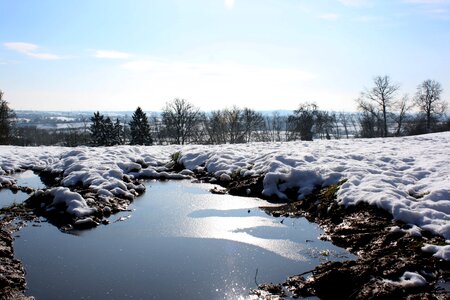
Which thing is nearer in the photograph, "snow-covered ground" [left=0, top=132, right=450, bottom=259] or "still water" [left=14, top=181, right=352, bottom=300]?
"still water" [left=14, top=181, right=352, bottom=300]

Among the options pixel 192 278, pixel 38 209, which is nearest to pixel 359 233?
pixel 192 278

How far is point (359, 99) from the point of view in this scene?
2319 inches

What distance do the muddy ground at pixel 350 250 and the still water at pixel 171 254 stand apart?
1.06 ft

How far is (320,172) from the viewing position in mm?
12992

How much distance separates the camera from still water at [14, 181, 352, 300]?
20.9 feet

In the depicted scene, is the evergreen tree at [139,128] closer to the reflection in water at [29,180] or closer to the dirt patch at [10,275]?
the reflection in water at [29,180]

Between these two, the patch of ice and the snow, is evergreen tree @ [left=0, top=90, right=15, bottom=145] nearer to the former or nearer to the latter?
the snow

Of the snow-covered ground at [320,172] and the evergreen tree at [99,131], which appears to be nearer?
the snow-covered ground at [320,172]

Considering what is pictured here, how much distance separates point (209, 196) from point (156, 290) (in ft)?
23.0

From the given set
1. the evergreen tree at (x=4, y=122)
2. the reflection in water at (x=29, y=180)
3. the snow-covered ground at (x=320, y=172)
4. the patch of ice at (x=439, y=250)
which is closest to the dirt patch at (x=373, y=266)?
the patch of ice at (x=439, y=250)

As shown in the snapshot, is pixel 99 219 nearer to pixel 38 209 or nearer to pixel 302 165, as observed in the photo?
pixel 38 209

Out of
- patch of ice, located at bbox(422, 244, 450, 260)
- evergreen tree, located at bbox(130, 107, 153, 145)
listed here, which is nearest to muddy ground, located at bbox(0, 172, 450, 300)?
patch of ice, located at bbox(422, 244, 450, 260)

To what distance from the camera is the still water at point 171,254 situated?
6363 millimetres

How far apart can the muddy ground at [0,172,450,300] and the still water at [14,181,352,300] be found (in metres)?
0.32
